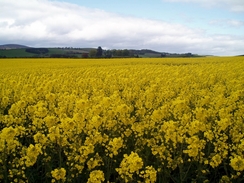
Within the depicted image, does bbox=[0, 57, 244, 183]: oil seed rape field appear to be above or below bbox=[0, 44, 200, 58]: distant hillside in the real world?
below

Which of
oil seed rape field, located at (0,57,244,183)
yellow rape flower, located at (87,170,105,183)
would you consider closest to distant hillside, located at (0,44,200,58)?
oil seed rape field, located at (0,57,244,183)

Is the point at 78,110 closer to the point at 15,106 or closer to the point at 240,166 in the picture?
the point at 15,106

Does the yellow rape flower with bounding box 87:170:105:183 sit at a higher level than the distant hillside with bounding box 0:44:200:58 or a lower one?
lower

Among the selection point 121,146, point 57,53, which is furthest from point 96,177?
point 57,53

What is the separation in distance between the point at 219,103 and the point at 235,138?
1.73m

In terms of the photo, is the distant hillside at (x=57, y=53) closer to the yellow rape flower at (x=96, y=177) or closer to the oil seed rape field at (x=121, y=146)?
the oil seed rape field at (x=121, y=146)

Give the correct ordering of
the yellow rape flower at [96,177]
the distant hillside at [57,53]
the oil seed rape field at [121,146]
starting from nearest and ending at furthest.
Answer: the yellow rape flower at [96,177] < the oil seed rape field at [121,146] < the distant hillside at [57,53]

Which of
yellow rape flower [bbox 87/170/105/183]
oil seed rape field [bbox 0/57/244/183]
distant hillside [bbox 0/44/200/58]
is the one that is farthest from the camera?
distant hillside [bbox 0/44/200/58]

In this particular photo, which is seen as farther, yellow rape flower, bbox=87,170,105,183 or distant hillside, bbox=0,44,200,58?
distant hillside, bbox=0,44,200,58

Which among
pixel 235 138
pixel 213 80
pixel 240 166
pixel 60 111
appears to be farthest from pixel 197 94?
pixel 240 166

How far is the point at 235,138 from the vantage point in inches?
183

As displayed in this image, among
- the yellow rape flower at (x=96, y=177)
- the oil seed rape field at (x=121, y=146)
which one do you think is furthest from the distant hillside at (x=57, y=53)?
the yellow rape flower at (x=96, y=177)

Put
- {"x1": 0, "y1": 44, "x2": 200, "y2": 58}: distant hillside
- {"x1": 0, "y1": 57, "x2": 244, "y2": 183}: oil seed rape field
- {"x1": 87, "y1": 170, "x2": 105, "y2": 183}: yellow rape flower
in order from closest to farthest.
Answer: {"x1": 87, "y1": 170, "x2": 105, "y2": 183}: yellow rape flower < {"x1": 0, "y1": 57, "x2": 244, "y2": 183}: oil seed rape field < {"x1": 0, "y1": 44, "x2": 200, "y2": 58}: distant hillside

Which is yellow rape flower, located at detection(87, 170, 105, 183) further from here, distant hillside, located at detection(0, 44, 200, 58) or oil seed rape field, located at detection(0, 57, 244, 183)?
distant hillside, located at detection(0, 44, 200, 58)
